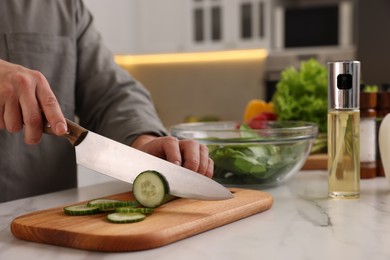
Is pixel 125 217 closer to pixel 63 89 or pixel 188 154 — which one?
pixel 188 154

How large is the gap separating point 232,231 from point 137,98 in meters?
0.71

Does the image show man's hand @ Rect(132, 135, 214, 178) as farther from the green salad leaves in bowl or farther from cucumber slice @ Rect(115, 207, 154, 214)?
cucumber slice @ Rect(115, 207, 154, 214)

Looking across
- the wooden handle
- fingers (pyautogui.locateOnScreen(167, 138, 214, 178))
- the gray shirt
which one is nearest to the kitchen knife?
the wooden handle

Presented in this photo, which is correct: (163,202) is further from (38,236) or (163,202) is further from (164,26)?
(164,26)

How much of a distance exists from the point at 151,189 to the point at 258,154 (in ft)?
1.15

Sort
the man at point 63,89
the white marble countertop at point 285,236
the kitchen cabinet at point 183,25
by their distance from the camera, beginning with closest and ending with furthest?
the white marble countertop at point 285,236, the man at point 63,89, the kitchen cabinet at point 183,25

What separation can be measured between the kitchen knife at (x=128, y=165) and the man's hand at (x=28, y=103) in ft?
0.09

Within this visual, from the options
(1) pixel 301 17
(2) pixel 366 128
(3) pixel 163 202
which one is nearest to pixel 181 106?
(1) pixel 301 17

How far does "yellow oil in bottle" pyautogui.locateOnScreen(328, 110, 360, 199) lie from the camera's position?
1136 mm

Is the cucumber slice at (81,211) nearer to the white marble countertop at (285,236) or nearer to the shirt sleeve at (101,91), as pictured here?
the white marble countertop at (285,236)

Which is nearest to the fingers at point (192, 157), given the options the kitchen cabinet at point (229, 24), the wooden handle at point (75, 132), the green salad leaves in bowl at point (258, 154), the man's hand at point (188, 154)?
the man's hand at point (188, 154)

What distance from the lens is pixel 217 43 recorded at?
172 inches

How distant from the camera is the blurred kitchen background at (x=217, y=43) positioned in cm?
398

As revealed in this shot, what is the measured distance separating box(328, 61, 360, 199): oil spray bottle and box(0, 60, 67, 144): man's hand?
48cm
